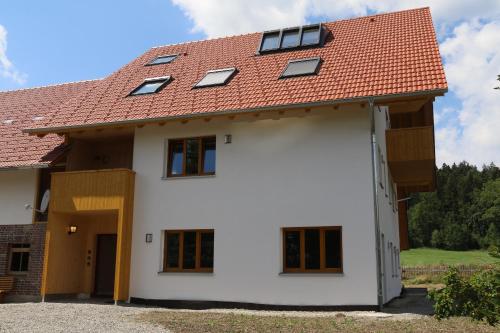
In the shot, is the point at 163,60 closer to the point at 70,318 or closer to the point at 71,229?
the point at 71,229

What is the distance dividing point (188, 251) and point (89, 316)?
388 centimetres

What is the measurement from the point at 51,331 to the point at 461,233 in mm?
72021

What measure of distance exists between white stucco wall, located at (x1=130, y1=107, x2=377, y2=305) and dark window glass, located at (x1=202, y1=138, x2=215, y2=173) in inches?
12.1

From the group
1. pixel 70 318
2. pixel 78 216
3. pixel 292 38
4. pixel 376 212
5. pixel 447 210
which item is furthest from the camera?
pixel 447 210

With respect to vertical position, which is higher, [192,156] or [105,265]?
[192,156]

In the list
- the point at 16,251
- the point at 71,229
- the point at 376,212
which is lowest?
the point at 16,251

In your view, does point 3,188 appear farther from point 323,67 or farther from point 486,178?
point 486,178

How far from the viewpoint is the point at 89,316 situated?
36.8 feet

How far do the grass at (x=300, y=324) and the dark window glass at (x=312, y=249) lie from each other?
1.99m

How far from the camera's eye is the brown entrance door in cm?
1677

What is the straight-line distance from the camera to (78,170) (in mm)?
16891

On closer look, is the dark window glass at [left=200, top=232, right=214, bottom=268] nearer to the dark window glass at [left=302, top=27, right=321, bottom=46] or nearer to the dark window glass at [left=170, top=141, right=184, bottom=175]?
the dark window glass at [left=170, top=141, right=184, bottom=175]

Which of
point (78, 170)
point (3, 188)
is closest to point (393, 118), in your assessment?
point (78, 170)

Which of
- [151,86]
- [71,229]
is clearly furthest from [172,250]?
[151,86]
